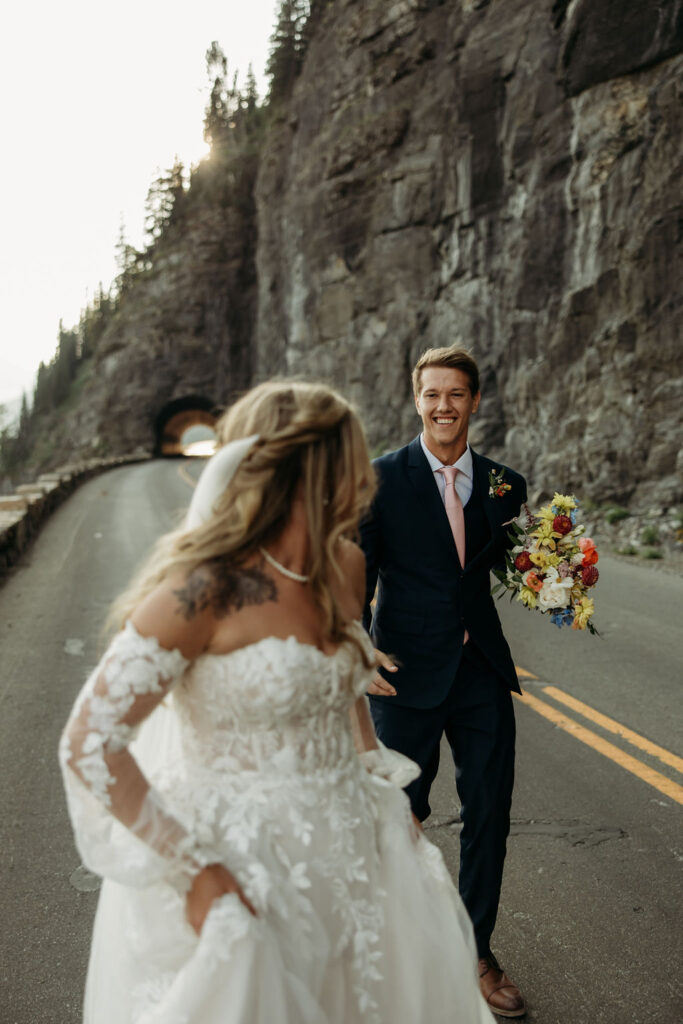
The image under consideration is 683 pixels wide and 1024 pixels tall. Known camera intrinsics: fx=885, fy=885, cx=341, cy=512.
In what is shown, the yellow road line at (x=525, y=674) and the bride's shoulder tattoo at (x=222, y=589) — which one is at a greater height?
the bride's shoulder tattoo at (x=222, y=589)

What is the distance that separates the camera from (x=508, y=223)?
22922mm

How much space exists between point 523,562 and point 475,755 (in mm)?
799

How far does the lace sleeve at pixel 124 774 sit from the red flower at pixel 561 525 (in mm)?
2148

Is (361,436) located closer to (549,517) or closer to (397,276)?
(549,517)

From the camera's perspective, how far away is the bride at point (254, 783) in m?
1.88

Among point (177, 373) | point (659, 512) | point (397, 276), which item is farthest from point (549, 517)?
point (177, 373)

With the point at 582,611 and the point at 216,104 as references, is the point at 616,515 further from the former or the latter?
the point at 216,104

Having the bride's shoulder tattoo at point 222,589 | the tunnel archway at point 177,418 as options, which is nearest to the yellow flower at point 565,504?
the bride's shoulder tattoo at point 222,589

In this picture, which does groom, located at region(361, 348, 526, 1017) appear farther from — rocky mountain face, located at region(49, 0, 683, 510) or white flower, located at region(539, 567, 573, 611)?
rocky mountain face, located at region(49, 0, 683, 510)

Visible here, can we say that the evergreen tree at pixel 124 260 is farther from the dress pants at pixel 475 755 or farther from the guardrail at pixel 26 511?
the dress pants at pixel 475 755

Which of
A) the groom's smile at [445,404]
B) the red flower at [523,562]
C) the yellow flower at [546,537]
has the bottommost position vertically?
the red flower at [523,562]

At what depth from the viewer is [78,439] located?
60094 mm

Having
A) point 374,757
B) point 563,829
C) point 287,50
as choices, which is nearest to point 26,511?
point 563,829

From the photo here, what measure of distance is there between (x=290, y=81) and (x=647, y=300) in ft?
142
